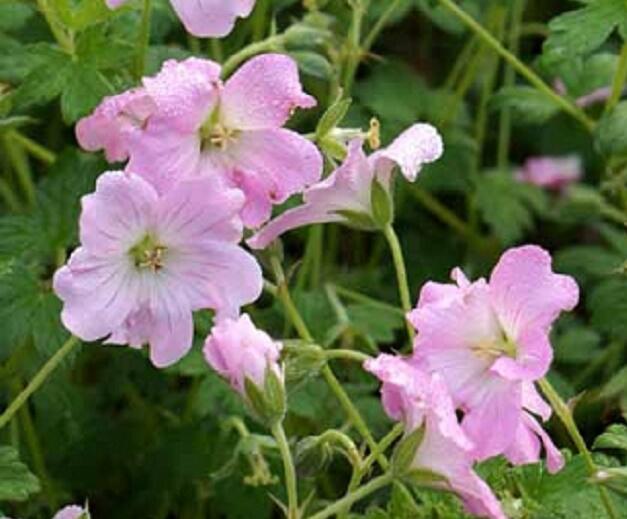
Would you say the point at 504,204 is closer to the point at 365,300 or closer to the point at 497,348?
the point at 365,300

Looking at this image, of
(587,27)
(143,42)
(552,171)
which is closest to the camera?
(143,42)

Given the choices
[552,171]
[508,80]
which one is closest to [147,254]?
[508,80]

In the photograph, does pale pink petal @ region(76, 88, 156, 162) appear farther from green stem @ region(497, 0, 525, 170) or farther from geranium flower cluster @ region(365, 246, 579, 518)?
green stem @ region(497, 0, 525, 170)

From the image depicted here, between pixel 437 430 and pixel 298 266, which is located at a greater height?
pixel 437 430

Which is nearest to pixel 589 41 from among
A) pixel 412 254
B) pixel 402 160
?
pixel 402 160

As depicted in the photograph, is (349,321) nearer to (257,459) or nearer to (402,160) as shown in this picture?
(257,459)

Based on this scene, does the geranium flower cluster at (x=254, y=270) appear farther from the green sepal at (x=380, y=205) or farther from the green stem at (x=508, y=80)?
the green stem at (x=508, y=80)
